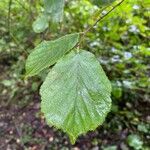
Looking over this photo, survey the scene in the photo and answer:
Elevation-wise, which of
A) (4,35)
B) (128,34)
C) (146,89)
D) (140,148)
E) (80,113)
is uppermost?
(80,113)

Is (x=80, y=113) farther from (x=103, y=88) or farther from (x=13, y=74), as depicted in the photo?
(x=13, y=74)

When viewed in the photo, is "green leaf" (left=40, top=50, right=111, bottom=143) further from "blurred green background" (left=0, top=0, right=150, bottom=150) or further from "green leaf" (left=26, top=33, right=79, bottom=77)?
"blurred green background" (left=0, top=0, right=150, bottom=150)

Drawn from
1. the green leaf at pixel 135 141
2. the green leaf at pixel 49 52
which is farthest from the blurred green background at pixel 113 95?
the green leaf at pixel 49 52

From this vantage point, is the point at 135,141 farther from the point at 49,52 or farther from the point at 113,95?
the point at 49,52

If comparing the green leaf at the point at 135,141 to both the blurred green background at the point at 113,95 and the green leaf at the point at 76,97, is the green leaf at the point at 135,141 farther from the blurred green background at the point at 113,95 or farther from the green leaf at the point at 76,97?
the green leaf at the point at 76,97

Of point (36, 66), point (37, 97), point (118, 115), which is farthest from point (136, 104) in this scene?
point (36, 66)

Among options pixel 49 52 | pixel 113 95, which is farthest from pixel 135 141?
pixel 49 52
